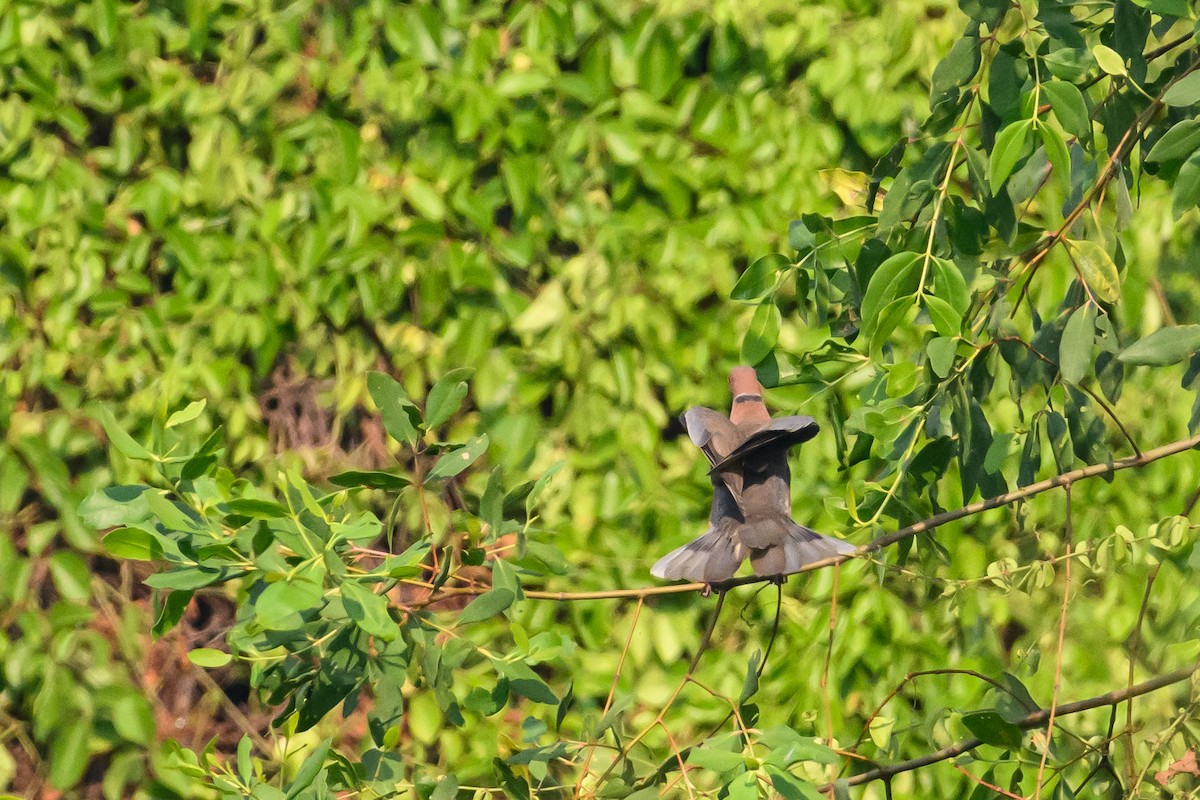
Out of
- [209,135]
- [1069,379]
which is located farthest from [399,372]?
[1069,379]

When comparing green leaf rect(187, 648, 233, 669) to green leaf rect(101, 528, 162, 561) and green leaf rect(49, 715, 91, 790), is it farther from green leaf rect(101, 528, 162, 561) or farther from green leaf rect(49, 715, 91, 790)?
green leaf rect(49, 715, 91, 790)

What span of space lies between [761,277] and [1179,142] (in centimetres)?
54

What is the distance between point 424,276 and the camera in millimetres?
3139

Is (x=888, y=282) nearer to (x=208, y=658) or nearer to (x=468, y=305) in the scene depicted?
(x=208, y=658)

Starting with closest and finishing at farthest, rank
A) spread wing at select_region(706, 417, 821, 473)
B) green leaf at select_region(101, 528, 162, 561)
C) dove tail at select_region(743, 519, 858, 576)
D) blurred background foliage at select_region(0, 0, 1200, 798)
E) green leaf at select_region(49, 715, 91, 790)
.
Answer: green leaf at select_region(101, 528, 162, 561) < spread wing at select_region(706, 417, 821, 473) < dove tail at select_region(743, 519, 858, 576) < blurred background foliage at select_region(0, 0, 1200, 798) < green leaf at select_region(49, 715, 91, 790)

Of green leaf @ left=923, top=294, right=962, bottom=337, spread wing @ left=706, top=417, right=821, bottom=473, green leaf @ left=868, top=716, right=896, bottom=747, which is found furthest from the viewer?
green leaf @ left=868, top=716, right=896, bottom=747

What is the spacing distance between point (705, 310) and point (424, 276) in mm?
670

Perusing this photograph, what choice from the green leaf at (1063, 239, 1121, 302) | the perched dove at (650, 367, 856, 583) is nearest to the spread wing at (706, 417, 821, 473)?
the perched dove at (650, 367, 856, 583)

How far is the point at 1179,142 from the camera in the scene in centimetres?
134

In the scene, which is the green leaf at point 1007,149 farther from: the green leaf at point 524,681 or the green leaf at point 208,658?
the green leaf at point 208,658

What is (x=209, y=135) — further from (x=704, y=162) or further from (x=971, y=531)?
(x=971, y=531)

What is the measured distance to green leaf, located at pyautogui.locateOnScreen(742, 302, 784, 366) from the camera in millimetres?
1689

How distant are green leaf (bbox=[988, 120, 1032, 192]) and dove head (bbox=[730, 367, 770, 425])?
1.82 ft

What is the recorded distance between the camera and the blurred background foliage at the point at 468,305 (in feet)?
9.75
